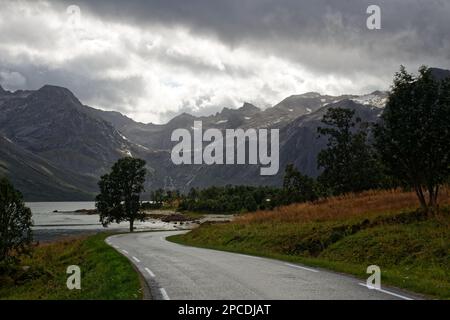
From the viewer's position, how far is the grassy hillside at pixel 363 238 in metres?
19.9

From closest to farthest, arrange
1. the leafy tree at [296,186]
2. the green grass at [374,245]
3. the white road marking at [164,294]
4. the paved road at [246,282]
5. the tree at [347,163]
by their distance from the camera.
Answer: the white road marking at [164,294]
the paved road at [246,282]
the green grass at [374,245]
the tree at [347,163]
the leafy tree at [296,186]

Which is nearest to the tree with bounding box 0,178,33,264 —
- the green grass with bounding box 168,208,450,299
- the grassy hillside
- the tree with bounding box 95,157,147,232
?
the grassy hillside

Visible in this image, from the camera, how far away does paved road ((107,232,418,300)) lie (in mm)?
14180

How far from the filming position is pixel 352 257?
2447 cm

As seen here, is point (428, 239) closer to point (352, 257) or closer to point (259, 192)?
point (352, 257)

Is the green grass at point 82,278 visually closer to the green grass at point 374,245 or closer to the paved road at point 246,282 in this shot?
the paved road at point 246,282

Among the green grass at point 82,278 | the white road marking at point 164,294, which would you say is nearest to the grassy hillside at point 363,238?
the white road marking at point 164,294

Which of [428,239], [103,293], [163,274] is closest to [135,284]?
[103,293]

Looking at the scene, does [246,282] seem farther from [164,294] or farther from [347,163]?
[347,163]

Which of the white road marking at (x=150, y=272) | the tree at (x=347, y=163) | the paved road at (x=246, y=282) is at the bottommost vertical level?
the white road marking at (x=150, y=272)

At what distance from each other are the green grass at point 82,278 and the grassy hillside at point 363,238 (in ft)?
28.8

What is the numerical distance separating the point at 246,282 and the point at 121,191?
5683cm

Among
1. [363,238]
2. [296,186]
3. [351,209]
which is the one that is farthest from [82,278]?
[296,186]

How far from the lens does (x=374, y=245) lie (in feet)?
80.6
